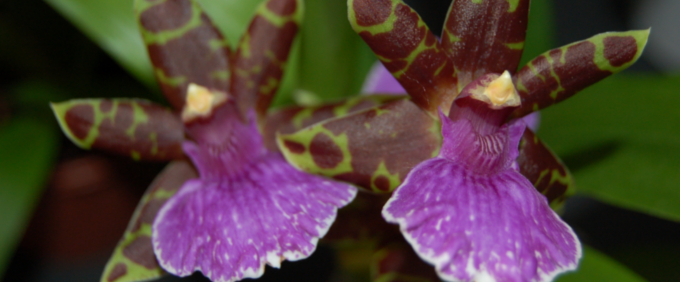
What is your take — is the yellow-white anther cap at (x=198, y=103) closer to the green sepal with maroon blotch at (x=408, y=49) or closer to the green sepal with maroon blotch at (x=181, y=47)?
the green sepal with maroon blotch at (x=181, y=47)

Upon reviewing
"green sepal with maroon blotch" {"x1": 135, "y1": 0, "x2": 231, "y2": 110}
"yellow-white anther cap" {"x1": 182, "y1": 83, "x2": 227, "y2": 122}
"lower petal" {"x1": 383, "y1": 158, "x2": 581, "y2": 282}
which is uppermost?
"green sepal with maroon blotch" {"x1": 135, "y1": 0, "x2": 231, "y2": 110}

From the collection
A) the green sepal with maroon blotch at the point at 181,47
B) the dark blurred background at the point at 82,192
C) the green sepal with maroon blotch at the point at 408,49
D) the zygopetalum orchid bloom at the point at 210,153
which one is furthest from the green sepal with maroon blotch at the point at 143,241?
the dark blurred background at the point at 82,192

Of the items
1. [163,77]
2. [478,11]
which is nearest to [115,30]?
[163,77]

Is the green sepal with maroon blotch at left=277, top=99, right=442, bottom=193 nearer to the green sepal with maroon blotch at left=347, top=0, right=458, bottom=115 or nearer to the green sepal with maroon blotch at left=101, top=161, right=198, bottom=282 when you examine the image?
the green sepal with maroon blotch at left=347, top=0, right=458, bottom=115

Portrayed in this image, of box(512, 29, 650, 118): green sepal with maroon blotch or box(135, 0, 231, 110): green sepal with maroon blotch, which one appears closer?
box(512, 29, 650, 118): green sepal with maroon blotch

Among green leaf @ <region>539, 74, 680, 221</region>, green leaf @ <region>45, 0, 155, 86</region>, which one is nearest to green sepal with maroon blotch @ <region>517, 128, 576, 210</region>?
green leaf @ <region>539, 74, 680, 221</region>

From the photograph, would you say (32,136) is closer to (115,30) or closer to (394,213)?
(115,30)
